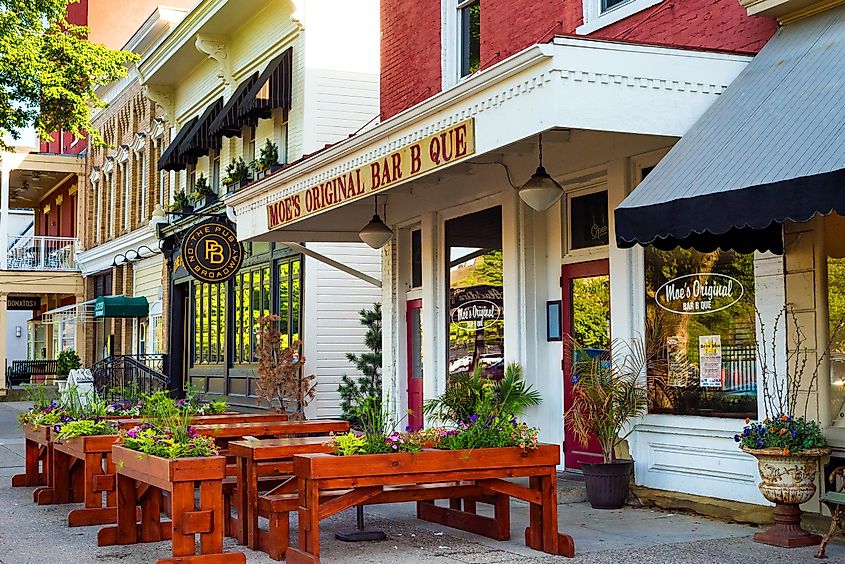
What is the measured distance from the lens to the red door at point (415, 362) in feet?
49.1

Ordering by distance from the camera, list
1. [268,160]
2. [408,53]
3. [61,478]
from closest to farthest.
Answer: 1. [61,478]
2. [408,53]
3. [268,160]

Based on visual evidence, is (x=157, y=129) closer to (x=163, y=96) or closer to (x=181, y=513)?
(x=163, y=96)

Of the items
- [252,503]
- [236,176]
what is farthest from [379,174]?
[236,176]

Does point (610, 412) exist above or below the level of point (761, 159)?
below

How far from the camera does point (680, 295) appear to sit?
31.9ft

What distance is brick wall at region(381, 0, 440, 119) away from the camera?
558 inches

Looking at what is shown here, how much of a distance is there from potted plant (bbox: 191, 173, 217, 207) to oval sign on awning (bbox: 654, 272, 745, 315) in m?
15.8

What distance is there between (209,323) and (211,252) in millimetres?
5027

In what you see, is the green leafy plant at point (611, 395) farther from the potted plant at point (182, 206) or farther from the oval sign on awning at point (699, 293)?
the potted plant at point (182, 206)

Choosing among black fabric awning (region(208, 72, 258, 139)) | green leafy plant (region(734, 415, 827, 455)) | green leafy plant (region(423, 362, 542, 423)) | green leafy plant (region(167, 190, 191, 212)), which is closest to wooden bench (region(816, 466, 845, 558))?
green leafy plant (region(734, 415, 827, 455))

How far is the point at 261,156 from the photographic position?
21703mm

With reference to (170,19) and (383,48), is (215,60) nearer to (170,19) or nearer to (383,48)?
(170,19)

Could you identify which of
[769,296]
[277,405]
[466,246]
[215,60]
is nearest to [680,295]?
[769,296]

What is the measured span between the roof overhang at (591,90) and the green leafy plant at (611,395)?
7.71 ft
